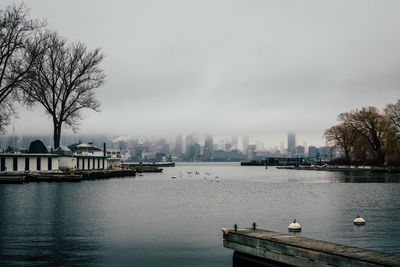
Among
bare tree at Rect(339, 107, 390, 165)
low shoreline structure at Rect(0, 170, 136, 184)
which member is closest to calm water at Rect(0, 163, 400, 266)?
low shoreline structure at Rect(0, 170, 136, 184)

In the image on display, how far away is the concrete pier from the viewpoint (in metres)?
12.9

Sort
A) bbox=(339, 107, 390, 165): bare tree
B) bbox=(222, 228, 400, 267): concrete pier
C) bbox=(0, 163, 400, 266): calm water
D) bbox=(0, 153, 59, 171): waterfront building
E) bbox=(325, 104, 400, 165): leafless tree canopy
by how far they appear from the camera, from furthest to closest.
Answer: bbox=(339, 107, 390, 165): bare tree, bbox=(325, 104, 400, 165): leafless tree canopy, bbox=(0, 153, 59, 171): waterfront building, bbox=(0, 163, 400, 266): calm water, bbox=(222, 228, 400, 267): concrete pier

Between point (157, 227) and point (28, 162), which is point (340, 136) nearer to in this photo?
point (28, 162)

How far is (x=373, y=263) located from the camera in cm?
1230

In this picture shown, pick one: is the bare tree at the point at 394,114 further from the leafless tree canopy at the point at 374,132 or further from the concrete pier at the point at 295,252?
the concrete pier at the point at 295,252

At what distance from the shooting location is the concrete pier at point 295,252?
12867 millimetres

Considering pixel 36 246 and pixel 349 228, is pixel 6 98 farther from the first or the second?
pixel 349 228

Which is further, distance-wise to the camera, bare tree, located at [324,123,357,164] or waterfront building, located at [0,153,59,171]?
bare tree, located at [324,123,357,164]

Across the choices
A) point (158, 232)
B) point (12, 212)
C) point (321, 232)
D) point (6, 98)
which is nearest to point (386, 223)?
point (321, 232)

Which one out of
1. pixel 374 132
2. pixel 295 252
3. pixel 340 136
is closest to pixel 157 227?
pixel 295 252

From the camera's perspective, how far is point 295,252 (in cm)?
1435

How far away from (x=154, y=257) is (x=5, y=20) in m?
45.0

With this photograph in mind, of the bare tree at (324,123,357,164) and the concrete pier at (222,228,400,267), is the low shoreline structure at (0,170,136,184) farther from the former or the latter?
the bare tree at (324,123,357,164)

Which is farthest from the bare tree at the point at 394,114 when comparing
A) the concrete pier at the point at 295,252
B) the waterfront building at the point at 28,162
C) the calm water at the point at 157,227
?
the concrete pier at the point at 295,252
